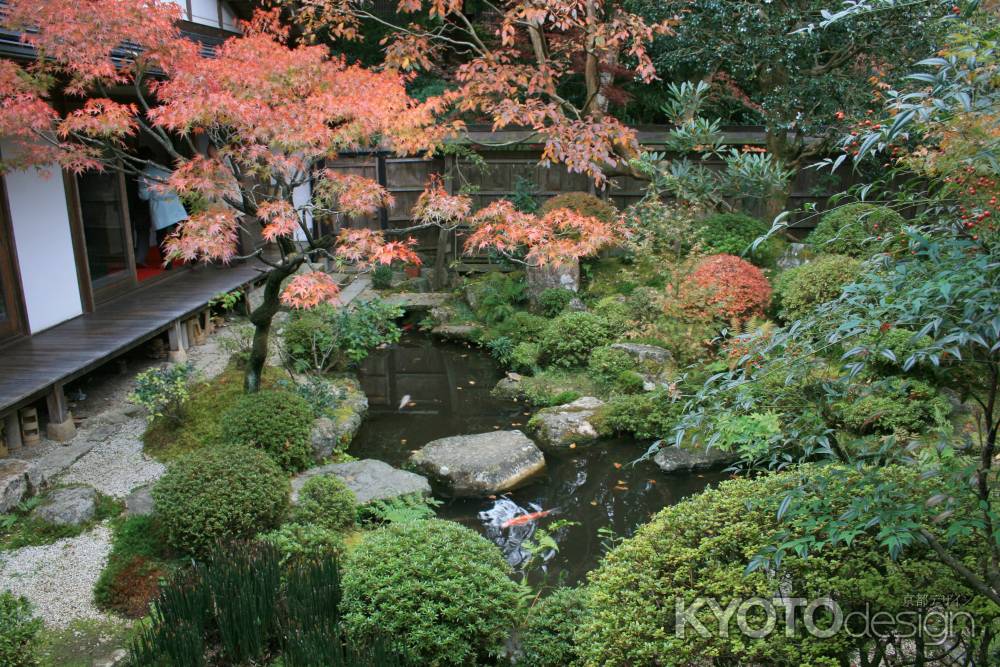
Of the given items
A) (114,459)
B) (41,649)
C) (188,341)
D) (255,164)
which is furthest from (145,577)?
(188,341)

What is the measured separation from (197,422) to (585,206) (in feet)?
22.9

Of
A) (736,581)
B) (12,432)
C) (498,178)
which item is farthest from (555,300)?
(736,581)

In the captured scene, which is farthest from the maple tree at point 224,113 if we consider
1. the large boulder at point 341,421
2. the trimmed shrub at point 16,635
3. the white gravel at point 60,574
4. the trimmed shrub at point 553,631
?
the trimmed shrub at point 553,631

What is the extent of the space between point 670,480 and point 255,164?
4995 mm

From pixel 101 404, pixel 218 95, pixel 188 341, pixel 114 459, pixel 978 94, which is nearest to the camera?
pixel 978 94

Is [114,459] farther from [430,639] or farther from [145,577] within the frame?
[430,639]

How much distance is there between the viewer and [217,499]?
18.9 feet

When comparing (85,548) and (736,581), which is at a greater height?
(736,581)

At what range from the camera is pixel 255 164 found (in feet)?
22.4

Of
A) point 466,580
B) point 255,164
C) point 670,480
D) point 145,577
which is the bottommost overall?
point 670,480

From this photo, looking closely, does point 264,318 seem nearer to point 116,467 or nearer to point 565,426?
point 116,467

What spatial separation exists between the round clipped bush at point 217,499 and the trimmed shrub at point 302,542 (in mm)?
222

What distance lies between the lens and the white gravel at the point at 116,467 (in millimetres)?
6914

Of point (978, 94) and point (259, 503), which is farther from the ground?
point (978, 94)
